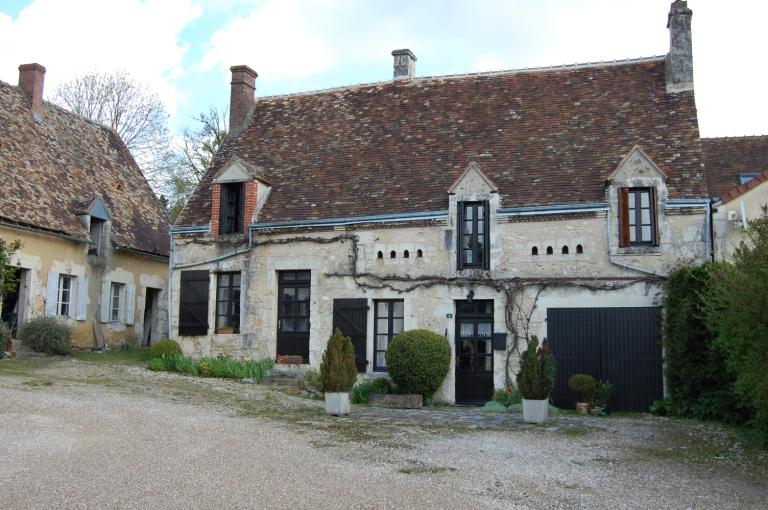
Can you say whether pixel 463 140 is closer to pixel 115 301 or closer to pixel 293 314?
pixel 293 314

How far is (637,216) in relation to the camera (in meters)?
15.7

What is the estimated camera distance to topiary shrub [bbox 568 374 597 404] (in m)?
14.9

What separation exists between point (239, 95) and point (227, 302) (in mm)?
6297

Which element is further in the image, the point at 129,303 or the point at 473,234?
the point at 129,303

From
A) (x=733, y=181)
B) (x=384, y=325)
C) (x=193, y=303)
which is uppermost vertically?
(x=733, y=181)

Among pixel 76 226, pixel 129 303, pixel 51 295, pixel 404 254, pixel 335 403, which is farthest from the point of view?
pixel 129 303

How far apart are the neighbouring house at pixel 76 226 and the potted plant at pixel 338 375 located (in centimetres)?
1000

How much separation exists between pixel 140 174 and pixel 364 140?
36.4 ft

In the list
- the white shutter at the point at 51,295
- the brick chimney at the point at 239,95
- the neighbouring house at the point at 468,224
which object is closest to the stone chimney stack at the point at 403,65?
the neighbouring house at the point at 468,224

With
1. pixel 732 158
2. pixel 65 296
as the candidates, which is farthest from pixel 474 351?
pixel 65 296

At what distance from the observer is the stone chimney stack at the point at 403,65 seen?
21.3m

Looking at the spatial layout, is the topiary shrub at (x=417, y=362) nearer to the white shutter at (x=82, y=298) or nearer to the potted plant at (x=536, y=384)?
the potted plant at (x=536, y=384)

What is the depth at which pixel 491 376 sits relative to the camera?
16.4 meters

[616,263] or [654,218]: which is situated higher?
[654,218]
